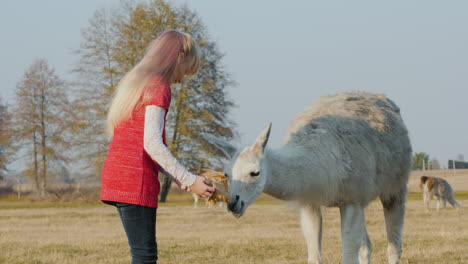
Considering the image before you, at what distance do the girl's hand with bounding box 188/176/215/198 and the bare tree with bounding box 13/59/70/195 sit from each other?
4044 cm

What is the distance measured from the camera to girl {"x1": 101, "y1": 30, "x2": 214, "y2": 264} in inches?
161

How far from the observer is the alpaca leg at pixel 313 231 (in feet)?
24.8

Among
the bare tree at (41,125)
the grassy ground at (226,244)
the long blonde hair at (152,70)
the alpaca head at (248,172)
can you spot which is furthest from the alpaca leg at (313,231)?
the bare tree at (41,125)

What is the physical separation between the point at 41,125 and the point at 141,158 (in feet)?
138

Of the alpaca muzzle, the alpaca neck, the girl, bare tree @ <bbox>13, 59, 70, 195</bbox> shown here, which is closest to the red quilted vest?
the girl

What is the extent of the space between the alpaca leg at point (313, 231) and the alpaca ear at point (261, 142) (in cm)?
178

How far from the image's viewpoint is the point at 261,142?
5.96 metres

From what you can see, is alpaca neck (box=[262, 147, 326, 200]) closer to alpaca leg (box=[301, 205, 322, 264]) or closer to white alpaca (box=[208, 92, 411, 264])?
white alpaca (box=[208, 92, 411, 264])

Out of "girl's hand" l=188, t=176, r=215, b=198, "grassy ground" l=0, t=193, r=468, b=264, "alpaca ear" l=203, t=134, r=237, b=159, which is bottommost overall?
"grassy ground" l=0, t=193, r=468, b=264

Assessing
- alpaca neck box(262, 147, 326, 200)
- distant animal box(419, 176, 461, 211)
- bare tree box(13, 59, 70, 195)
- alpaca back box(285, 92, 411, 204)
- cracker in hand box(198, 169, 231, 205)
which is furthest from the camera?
bare tree box(13, 59, 70, 195)

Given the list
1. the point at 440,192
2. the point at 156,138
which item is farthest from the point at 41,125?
the point at 156,138

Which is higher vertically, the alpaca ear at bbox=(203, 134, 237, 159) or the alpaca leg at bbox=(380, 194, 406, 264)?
the alpaca ear at bbox=(203, 134, 237, 159)

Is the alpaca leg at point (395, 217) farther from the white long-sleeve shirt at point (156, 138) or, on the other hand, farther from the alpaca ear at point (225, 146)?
the white long-sleeve shirt at point (156, 138)

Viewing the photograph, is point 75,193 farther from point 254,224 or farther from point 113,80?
point 254,224
